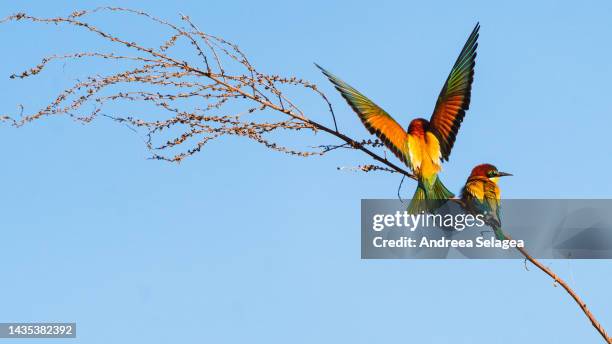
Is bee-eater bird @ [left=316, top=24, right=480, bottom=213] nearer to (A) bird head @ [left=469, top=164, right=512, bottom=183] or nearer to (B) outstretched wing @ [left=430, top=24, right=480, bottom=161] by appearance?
(B) outstretched wing @ [left=430, top=24, right=480, bottom=161]

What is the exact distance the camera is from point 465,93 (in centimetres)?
313

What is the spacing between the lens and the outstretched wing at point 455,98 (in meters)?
3.07

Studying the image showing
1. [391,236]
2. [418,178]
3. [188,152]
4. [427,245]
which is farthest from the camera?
[391,236]

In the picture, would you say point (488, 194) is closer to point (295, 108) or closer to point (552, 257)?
point (552, 257)

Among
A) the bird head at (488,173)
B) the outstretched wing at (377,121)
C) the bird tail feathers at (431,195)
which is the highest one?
the outstretched wing at (377,121)

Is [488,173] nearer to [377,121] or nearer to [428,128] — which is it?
[428,128]

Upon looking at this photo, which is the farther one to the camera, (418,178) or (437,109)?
(437,109)

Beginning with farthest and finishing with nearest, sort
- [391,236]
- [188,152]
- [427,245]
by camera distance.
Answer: [391,236]
[427,245]
[188,152]

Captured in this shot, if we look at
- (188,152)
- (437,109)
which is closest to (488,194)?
(437,109)

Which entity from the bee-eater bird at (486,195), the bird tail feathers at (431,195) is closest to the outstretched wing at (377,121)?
the bird tail feathers at (431,195)

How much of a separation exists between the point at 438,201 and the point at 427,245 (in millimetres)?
432

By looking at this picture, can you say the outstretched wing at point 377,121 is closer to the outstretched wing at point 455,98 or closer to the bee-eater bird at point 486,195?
the outstretched wing at point 455,98

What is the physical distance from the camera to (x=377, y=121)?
3.05 meters

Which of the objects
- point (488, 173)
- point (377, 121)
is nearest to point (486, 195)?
point (488, 173)
